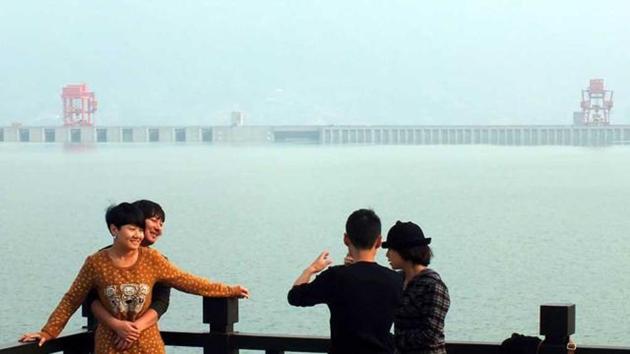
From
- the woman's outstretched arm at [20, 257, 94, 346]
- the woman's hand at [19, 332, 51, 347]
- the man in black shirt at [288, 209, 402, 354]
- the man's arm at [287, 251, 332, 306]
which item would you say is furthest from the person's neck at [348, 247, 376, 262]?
the woman's hand at [19, 332, 51, 347]

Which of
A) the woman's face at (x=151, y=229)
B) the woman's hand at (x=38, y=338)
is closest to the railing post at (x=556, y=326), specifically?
the woman's face at (x=151, y=229)

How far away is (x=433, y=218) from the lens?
51.5 metres

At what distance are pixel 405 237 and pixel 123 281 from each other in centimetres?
96

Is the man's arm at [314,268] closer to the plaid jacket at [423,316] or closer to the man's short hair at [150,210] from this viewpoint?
the plaid jacket at [423,316]

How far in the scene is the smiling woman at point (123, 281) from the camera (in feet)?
14.5

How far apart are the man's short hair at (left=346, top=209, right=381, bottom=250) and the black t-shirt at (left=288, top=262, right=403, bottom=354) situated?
0.07 metres

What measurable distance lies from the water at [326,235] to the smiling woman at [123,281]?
60.7 feet

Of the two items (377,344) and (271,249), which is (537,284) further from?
(377,344)

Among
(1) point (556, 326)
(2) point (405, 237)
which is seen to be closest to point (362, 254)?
(2) point (405, 237)

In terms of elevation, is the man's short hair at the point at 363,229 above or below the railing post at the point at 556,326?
above

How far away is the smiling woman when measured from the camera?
174 inches

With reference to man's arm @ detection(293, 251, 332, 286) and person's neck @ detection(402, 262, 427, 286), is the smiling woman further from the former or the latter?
person's neck @ detection(402, 262, 427, 286)

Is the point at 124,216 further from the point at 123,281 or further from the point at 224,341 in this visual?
the point at 224,341

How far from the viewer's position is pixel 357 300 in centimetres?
424
